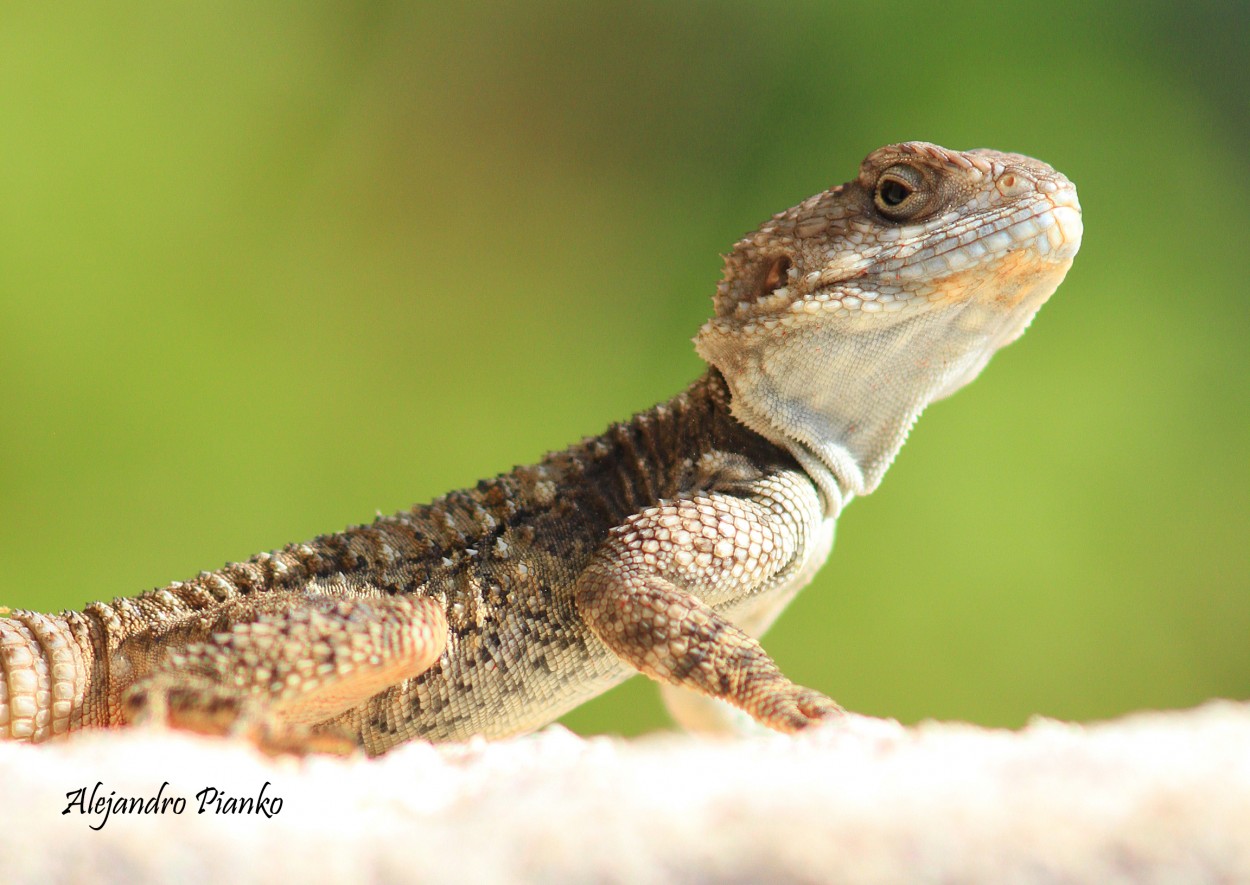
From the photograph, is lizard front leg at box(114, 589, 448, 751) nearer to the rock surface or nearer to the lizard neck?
the rock surface

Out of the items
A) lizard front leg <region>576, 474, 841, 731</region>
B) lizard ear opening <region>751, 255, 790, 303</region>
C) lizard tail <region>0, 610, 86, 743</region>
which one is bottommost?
lizard tail <region>0, 610, 86, 743</region>

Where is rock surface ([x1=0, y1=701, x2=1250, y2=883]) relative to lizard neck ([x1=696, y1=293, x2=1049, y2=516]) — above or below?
below

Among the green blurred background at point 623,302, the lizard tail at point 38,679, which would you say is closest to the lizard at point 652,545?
the lizard tail at point 38,679

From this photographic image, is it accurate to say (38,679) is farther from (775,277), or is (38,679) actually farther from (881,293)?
(881,293)

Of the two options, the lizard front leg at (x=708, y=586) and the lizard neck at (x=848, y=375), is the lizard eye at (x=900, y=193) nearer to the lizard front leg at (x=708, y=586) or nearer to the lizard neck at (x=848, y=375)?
the lizard neck at (x=848, y=375)

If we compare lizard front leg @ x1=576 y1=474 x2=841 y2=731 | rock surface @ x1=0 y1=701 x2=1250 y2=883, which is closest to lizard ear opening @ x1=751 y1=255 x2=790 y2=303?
lizard front leg @ x1=576 y1=474 x2=841 y2=731

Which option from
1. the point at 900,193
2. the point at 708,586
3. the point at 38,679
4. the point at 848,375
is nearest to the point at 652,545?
the point at 708,586
